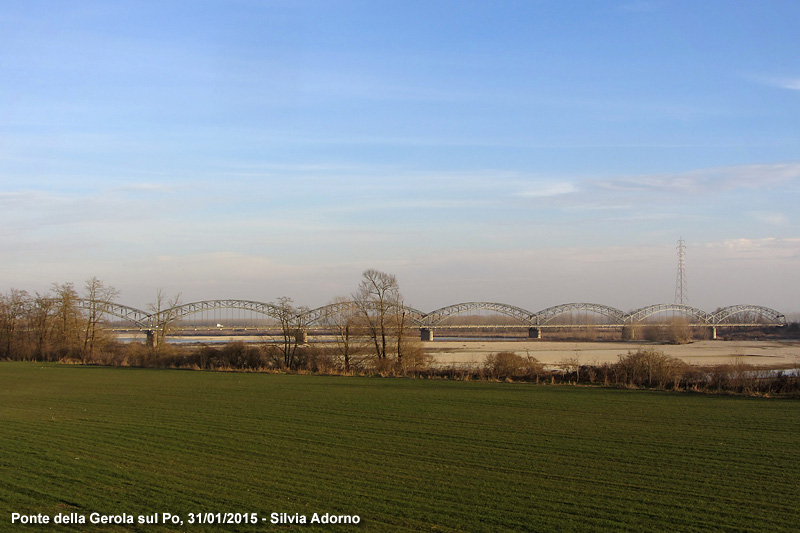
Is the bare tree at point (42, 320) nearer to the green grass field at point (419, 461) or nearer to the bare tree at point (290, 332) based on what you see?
the bare tree at point (290, 332)

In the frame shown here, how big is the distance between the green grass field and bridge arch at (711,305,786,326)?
16079cm

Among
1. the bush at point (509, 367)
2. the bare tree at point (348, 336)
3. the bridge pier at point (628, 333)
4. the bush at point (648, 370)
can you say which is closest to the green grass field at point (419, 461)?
the bush at point (648, 370)

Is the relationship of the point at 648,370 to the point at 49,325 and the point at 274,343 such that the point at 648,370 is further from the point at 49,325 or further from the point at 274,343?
the point at 49,325

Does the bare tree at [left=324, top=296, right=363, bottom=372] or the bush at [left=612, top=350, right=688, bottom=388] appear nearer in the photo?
the bush at [left=612, top=350, right=688, bottom=388]

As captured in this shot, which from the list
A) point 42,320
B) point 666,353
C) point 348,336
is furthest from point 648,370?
point 42,320

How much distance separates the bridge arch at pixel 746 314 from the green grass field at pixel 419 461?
16079cm

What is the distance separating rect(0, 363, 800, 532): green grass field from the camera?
980 cm

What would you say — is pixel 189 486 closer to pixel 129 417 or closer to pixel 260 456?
pixel 260 456

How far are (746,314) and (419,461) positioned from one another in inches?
7533

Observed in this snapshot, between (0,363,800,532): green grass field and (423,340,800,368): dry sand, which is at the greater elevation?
(0,363,800,532): green grass field

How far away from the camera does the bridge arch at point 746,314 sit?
169500 mm

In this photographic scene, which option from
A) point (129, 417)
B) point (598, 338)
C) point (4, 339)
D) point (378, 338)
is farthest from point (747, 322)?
point (129, 417)

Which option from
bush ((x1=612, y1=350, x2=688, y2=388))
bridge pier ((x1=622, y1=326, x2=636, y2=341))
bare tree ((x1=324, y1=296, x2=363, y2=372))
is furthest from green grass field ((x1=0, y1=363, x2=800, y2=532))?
bridge pier ((x1=622, y1=326, x2=636, y2=341))

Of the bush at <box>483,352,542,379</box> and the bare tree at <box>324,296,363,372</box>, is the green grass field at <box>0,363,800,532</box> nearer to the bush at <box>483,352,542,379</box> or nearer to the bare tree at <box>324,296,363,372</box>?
the bush at <box>483,352,542,379</box>
